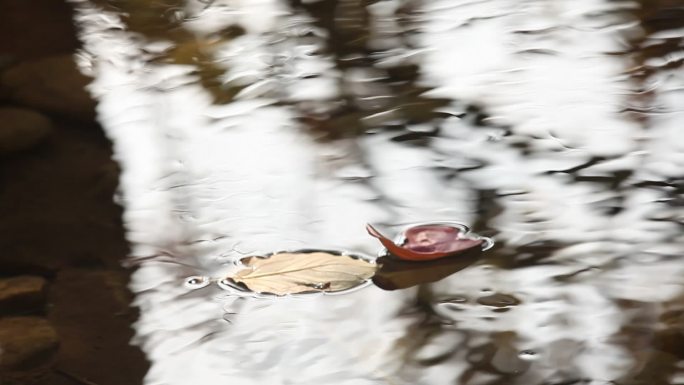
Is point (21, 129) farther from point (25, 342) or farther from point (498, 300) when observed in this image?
point (498, 300)

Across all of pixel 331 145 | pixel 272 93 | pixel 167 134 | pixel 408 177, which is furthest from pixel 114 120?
pixel 408 177

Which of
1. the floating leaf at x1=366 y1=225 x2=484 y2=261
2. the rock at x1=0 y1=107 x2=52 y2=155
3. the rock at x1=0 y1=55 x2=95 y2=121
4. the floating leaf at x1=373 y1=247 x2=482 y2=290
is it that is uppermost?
→ the rock at x1=0 y1=55 x2=95 y2=121

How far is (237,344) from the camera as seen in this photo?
50.3 inches

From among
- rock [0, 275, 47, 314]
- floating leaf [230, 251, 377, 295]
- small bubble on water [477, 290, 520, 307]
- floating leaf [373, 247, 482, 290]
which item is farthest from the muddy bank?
small bubble on water [477, 290, 520, 307]

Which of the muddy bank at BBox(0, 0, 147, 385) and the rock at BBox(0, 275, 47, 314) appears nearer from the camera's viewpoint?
the muddy bank at BBox(0, 0, 147, 385)

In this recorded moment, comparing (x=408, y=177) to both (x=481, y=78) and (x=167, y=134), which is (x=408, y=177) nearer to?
(x=481, y=78)

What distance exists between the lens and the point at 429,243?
4.70 ft

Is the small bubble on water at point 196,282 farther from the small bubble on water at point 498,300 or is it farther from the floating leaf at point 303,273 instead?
the small bubble on water at point 498,300

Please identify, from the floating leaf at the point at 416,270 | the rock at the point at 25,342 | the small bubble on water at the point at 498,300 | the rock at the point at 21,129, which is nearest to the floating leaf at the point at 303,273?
the floating leaf at the point at 416,270

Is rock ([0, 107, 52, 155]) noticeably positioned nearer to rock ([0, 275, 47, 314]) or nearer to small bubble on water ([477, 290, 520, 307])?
rock ([0, 275, 47, 314])

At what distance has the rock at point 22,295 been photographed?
1428 mm

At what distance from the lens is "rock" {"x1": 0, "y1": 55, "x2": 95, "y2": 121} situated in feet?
6.59

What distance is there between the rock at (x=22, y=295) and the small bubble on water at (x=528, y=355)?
734mm

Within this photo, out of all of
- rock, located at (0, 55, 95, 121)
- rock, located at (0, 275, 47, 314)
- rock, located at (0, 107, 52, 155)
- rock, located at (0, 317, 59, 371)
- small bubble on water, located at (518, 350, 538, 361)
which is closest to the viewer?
small bubble on water, located at (518, 350, 538, 361)
